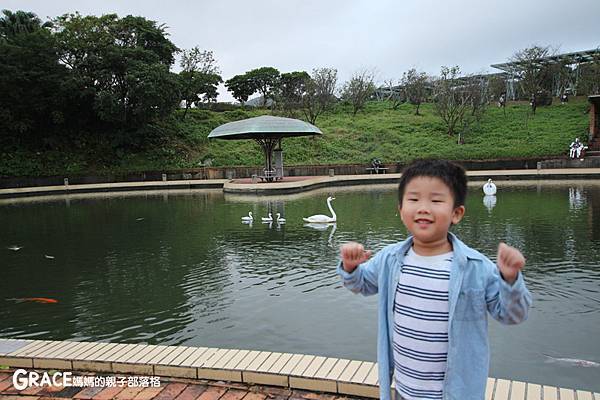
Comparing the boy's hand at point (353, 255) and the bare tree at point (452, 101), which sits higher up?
the bare tree at point (452, 101)

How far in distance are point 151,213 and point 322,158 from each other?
64.0ft

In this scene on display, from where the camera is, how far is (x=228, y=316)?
599 centimetres

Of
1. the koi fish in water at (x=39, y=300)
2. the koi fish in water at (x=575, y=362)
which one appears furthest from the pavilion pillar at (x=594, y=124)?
the koi fish in water at (x=39, y=300)

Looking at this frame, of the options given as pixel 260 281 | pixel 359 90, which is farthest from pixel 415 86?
pixel 260 281

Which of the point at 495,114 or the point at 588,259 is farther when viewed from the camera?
the point at 495,114

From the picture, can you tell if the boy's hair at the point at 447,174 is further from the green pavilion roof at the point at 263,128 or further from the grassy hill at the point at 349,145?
the grassy hill at the point at 349,145

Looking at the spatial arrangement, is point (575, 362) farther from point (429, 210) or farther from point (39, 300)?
point (39, 300)

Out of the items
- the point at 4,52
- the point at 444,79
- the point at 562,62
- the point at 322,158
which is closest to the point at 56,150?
the point at 4,52

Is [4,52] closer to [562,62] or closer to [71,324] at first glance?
[71,324]

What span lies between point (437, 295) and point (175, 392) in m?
2.41

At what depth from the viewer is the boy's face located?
188 centimetres

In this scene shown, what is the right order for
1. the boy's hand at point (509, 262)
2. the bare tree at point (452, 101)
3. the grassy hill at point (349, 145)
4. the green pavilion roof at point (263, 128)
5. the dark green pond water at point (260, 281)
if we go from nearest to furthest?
1. the boy's hand at point (509, 262)
2. the dark green pond water at point (260, 281)
3. the green pavilion roof at point (263, 128)
4. the grassy hill at point (349, 145)
5. the bare tree at point (452, 101)

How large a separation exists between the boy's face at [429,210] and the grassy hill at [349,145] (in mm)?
29721

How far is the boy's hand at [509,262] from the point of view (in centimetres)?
159
